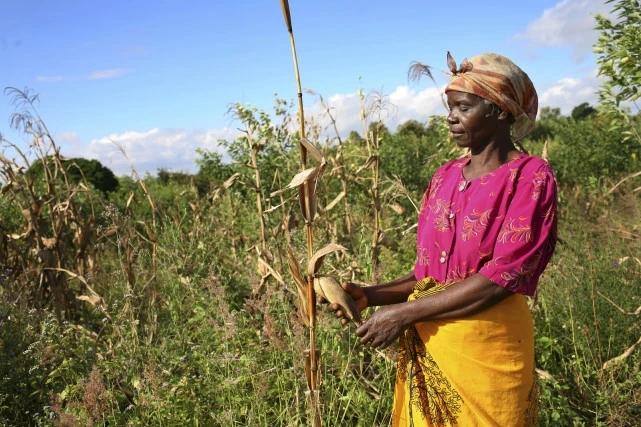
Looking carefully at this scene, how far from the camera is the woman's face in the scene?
1.68 m

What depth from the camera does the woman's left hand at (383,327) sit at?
1.62 m

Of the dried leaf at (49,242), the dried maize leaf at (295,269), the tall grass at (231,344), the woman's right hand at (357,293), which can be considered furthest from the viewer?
the dried leaf at (49,242)

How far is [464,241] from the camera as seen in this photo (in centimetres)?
167

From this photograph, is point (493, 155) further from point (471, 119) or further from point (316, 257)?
point (316, 257)

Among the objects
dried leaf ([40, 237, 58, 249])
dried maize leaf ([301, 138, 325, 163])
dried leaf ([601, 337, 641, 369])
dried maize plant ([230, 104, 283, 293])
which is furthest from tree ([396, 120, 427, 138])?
dried maize leaf ([301, 138, 325, 163])

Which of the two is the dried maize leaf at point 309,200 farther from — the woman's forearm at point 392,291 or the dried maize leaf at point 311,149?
the woman's forearm at point 392,291

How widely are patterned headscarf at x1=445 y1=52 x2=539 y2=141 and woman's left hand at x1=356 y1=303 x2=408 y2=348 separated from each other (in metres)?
0.59

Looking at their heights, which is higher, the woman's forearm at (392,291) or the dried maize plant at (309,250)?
the dried maize plant at (309,250)

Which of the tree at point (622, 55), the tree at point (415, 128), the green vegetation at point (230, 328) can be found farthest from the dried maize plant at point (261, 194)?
the tree at point (415, 128)

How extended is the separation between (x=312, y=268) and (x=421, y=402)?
53 cm

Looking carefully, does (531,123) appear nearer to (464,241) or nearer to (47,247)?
(464,241)

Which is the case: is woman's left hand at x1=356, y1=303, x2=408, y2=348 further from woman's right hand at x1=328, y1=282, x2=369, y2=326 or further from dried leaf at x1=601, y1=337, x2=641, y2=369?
dried leaf at x1=601, y1=337, x2=641, y2=369

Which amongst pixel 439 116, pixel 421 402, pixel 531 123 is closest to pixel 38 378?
pixel 421 402

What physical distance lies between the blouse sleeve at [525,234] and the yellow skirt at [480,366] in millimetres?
105
